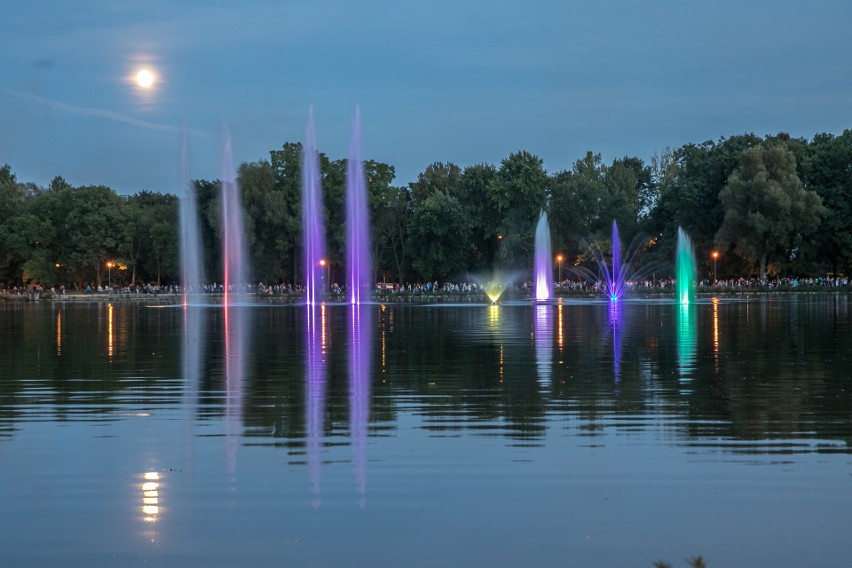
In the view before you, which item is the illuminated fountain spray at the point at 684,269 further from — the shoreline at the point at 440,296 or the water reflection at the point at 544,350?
the water reflection at the point at 544,350

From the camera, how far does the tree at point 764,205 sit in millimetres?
77000

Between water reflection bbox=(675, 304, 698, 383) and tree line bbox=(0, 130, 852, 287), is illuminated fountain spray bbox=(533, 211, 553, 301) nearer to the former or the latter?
tree line bbox=(0, 130, 852, 287)

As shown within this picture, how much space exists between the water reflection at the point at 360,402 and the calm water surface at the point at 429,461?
51 mm

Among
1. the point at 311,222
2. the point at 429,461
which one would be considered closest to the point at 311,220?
the point at 311,222

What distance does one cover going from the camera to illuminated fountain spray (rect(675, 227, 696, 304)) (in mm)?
68500

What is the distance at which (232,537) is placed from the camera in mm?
7582

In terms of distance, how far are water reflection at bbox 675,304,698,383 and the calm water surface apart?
20 cm

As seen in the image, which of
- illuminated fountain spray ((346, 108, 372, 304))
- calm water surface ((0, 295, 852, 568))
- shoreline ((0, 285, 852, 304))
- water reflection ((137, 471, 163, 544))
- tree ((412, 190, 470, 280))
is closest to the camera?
calm water surface ((0, 295, 852, 568))

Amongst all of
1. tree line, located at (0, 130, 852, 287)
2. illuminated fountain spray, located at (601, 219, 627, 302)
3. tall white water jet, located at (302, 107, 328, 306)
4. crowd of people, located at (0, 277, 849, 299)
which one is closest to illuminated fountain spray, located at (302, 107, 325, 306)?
tall white water jet, located at (302, 107, 328, 306)

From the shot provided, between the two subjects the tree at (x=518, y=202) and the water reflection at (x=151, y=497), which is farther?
the tree at (x=518, y=202)

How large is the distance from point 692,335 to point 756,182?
5220cm

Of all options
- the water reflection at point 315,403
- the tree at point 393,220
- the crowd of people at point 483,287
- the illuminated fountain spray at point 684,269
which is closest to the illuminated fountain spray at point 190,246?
the crowd of people at point 483,287

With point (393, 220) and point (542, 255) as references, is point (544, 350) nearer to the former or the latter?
point (542, 255)

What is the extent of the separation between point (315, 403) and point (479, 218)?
78510 mm
